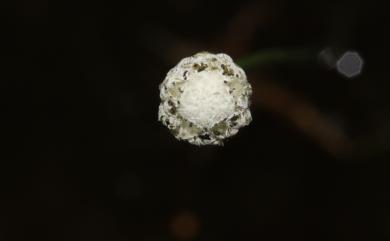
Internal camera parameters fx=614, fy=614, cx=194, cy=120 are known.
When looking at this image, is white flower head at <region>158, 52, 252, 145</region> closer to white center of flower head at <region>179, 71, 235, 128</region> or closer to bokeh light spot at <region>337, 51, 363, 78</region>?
white center of flower head at <region>179, 71, 235, 128</region>

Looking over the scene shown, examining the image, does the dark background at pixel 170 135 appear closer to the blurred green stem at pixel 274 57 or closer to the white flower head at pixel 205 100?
the blurred green stem at pixel 274 57

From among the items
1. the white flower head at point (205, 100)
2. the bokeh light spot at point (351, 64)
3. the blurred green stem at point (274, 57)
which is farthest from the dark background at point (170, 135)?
the white flower head at point (205, 100)

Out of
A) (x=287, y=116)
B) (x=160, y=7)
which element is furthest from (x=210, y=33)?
(x=287, y=116)

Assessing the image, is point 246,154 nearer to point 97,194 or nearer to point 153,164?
point 153,164

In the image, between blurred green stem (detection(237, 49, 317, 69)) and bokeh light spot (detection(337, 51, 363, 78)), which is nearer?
blurred green stem (detection(237, 49, 317, 69))

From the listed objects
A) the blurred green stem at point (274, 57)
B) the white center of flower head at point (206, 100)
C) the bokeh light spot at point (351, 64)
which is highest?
the bokeh light spot at point (351, 64)

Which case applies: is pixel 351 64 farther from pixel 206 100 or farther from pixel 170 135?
pixel 206 100

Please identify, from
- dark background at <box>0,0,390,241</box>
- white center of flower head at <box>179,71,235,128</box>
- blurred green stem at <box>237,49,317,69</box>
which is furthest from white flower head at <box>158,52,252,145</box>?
dark background at <box>0,0,390,241</box>
